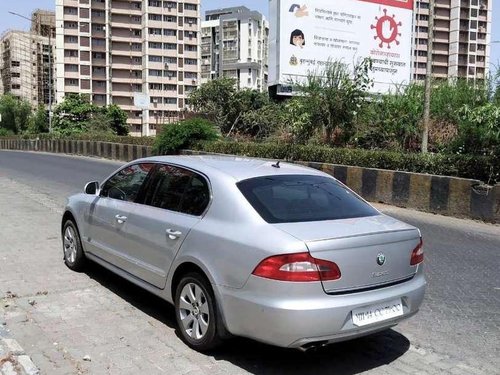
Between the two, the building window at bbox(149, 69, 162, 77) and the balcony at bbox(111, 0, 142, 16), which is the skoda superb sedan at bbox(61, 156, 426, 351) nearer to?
the building window at bbox(149, 69, 162, 77)

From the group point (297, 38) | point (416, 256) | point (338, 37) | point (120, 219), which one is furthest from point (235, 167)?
point (338, 37)

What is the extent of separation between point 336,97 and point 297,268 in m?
12.6

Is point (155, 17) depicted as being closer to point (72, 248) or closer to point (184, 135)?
point (184, 135)

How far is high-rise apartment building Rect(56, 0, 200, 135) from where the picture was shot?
99875 mm

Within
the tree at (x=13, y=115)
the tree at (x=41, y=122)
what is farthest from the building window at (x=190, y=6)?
the tree at (x=41, y=122)

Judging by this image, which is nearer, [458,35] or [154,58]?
[154,58]

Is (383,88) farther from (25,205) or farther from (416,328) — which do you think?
(416,328)

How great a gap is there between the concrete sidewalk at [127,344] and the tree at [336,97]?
1079 centimetres

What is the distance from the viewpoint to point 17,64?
11669 cm

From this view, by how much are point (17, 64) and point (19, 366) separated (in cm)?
12598

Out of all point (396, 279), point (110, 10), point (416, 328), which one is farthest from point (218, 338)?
point (110, 10)

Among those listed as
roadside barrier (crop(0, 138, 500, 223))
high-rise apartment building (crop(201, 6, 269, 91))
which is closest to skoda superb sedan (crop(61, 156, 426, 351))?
roadside barrier (crop(0, 138, 500, 223))

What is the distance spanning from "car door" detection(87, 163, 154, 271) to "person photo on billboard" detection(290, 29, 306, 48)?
17.0 meters

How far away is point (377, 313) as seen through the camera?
3838 mm
